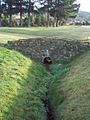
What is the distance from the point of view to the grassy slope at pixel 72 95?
17.6 m

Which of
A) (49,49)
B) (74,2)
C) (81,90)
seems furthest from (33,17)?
(81,90)

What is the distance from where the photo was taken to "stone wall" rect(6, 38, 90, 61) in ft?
117

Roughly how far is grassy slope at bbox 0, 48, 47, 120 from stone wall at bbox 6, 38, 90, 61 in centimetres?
398

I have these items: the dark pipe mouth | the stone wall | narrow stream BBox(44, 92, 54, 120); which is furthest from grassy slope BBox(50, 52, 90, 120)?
the stone wall

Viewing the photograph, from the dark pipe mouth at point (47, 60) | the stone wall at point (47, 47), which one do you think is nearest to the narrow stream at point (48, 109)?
the dark pipe mouth at point (47, 60)

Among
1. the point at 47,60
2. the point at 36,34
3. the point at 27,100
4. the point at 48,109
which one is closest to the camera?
the point at 27,100

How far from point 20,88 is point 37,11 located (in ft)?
165

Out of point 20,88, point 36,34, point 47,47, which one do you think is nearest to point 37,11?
point 36,34

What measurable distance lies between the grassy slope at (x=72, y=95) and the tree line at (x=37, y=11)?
4219 centimetres

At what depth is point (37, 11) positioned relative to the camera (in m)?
71.6

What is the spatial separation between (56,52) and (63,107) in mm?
17126

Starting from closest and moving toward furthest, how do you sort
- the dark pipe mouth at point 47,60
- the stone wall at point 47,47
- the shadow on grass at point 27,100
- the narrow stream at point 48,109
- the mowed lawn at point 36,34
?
the shadow on grass at point 27,100, the narrow stream at point 48,109, the dark pipe mouth at point 47,60, the stone wall at point 47,47, the mowed lawn at point 36,34

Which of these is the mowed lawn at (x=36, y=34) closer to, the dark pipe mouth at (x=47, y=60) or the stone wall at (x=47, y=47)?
the stone wall at (x=47, y=47)

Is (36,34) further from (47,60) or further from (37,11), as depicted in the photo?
(37,11)
